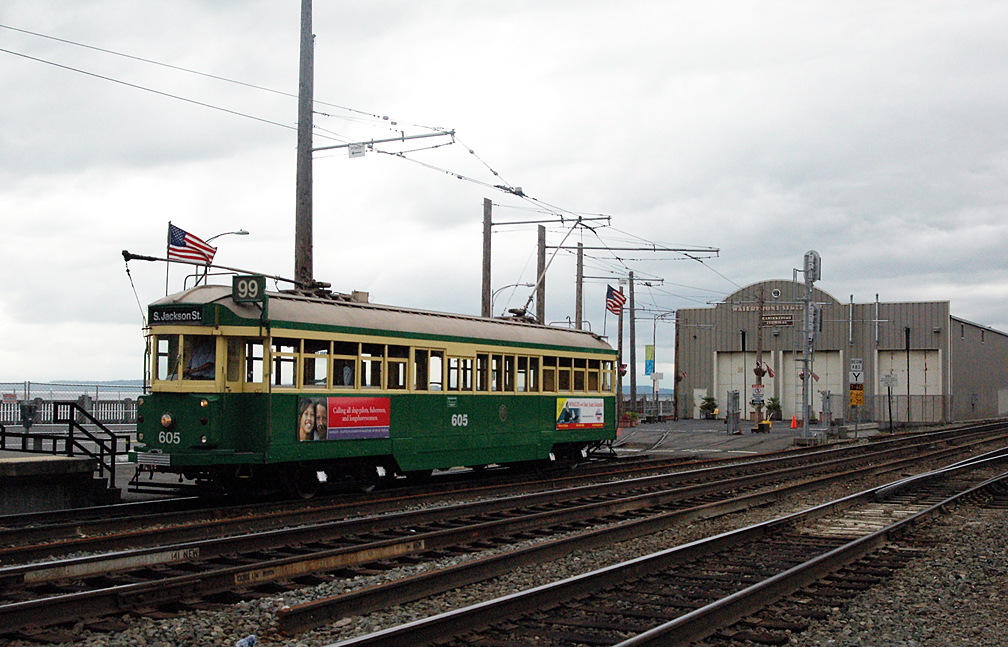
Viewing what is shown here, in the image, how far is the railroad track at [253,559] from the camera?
7.65 meters

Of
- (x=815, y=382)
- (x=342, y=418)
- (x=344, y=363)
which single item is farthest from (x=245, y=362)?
(x=815, y=382)

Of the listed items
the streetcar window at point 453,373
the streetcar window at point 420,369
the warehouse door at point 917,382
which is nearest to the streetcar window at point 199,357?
the streetcar window at point 420,369

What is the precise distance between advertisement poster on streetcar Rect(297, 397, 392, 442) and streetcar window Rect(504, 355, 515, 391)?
3603 millimetres

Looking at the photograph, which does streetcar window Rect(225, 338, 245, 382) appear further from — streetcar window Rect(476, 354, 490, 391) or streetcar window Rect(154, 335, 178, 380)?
streetcar window Rect(476, 354, 490, 391)

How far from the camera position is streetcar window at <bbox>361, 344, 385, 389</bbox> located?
611 inches

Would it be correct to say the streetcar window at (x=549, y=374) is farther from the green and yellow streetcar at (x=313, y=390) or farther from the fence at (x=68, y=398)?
the fence at (x=68, y=398)

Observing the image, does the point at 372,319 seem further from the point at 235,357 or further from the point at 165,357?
the point at 165,357

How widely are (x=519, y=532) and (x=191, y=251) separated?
538 inches

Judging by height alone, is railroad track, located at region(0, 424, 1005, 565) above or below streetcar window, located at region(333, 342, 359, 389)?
below

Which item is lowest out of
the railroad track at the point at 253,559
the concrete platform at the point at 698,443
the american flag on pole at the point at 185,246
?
the concrete platform at the point at 698,443

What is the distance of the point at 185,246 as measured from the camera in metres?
22.9

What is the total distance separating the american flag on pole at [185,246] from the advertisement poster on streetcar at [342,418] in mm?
8799

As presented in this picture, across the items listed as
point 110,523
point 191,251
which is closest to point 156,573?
point 110,523

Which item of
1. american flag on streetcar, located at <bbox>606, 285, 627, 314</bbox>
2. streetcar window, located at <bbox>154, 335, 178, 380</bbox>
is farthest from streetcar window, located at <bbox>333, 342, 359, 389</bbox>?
american flag on streetcar, located at <bbox>606, 285, 627, 314</bbox>
